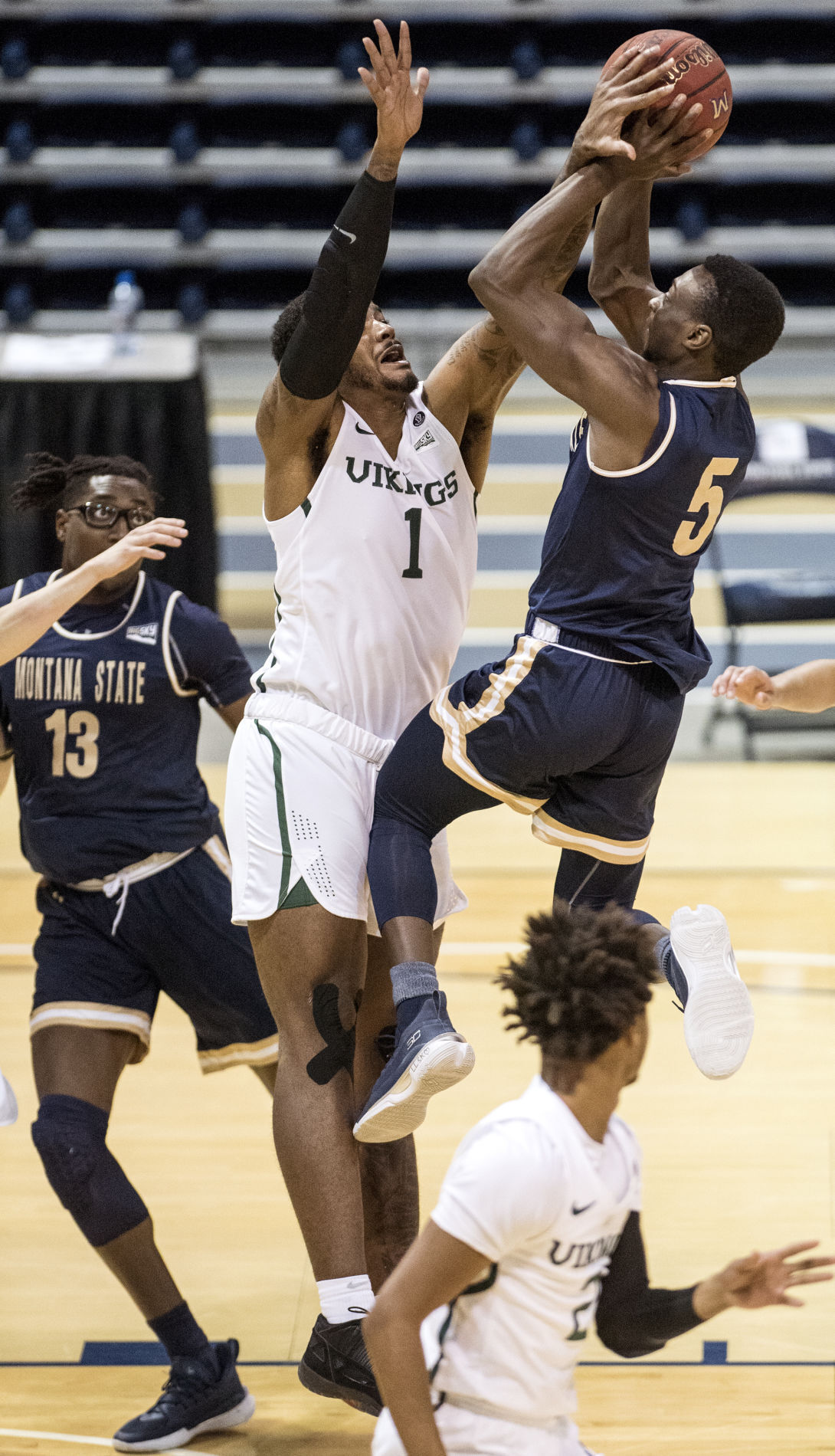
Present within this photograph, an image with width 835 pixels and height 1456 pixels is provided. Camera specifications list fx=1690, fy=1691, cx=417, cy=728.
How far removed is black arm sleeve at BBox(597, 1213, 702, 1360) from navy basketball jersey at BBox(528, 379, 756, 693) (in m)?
1.36

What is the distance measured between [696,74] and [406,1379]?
8.06ft

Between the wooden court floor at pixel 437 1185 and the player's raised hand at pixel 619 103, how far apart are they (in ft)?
8.94

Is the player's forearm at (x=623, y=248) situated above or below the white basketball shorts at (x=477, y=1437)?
above

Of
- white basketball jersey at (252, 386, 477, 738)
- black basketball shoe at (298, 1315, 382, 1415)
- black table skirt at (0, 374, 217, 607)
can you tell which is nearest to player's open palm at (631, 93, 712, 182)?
white basketball jersey at (252, 386, 477, 738)

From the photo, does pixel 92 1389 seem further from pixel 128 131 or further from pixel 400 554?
pixel 128 131

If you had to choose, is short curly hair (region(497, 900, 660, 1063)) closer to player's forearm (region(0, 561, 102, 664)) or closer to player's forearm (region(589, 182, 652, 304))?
player's forearm (region(0, 561, 102, 664))

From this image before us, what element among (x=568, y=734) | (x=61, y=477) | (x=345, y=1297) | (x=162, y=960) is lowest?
(x=345, y=1297)

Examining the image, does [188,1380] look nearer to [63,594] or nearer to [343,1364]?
[343,1364]

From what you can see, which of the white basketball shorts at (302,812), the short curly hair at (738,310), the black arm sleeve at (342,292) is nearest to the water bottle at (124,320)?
the white basketball shorts at (302,812)

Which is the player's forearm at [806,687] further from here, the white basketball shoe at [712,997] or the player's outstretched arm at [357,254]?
the player's outstretched arm at [357,254]

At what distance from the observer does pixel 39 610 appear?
3.63 meters

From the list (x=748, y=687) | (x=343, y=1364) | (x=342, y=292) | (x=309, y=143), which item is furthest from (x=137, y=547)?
(x=309, y=143)

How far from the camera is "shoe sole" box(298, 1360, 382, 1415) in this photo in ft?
10.7

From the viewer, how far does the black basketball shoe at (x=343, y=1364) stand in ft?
10.6
